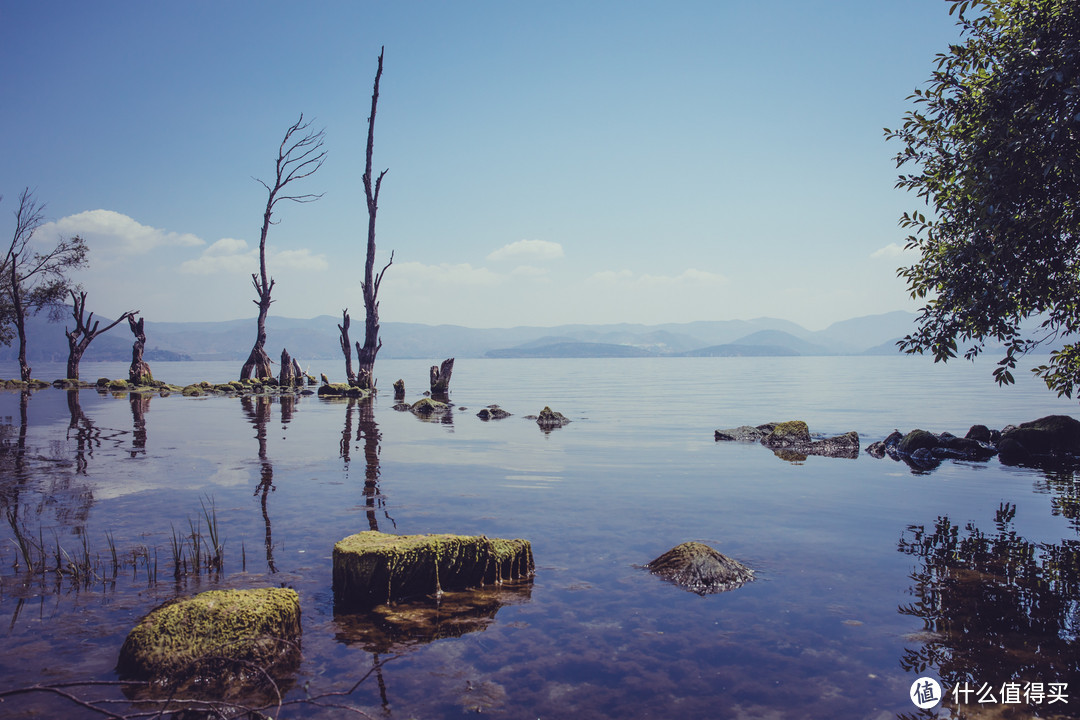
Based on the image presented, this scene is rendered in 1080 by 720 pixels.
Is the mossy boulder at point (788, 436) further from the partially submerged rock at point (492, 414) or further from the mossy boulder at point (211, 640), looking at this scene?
the mossy boulder at point (211, 640)

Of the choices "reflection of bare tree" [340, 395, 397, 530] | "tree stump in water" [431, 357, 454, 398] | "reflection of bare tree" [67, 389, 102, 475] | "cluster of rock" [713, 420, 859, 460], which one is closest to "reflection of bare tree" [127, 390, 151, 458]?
"reflection of bare tree" [67, 389, 102, 475]

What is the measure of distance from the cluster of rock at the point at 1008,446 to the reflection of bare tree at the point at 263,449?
17.8 metres

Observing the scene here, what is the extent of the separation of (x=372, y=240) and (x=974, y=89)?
109 feet

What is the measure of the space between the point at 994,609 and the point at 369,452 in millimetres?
14475

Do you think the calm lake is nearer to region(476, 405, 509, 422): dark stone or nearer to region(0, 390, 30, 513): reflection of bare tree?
region(0, 390, 30, 513): reflection of bare tree

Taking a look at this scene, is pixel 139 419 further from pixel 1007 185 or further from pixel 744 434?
pixel 1007 185

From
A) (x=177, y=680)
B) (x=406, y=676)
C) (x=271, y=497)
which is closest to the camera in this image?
(x=177, y=680)

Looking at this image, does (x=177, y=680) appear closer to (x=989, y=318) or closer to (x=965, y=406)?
(x=989, y=318)

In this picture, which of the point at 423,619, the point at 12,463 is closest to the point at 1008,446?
the point at 423,619

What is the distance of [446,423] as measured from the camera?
86.5ft

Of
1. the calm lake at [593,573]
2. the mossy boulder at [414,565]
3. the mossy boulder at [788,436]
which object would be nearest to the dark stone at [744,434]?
the mossy boulder at [788,436]

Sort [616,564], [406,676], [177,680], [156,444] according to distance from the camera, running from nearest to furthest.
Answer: [177,680]
[406,676]
[616,564]
[156,444]

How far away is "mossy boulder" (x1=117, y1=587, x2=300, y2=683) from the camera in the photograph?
4766 mm

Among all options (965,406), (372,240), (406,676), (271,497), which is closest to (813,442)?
(271,497)
